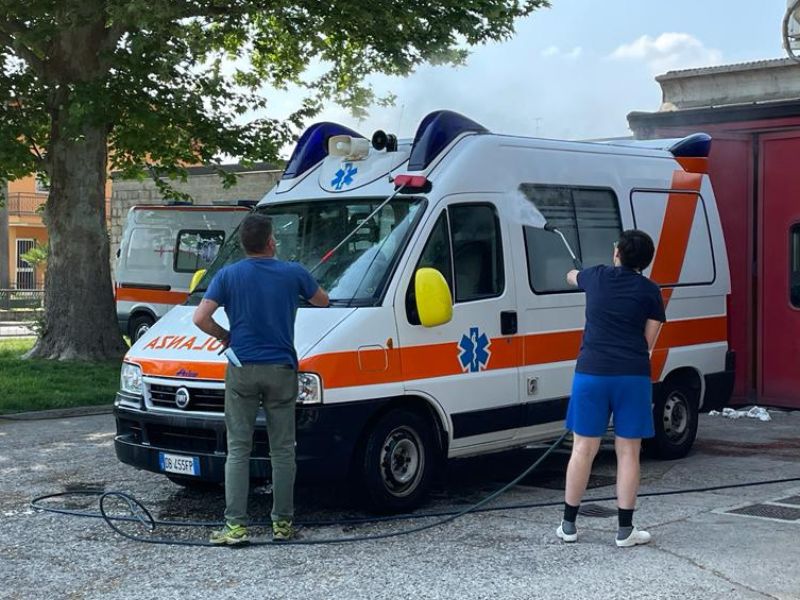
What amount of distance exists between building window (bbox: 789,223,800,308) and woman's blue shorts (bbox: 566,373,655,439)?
6523mm

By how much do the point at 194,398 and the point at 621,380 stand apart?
2.55m

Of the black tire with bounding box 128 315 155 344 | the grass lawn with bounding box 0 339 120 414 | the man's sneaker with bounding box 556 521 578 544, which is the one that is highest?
the black tire with bounding box 128 315 155 344

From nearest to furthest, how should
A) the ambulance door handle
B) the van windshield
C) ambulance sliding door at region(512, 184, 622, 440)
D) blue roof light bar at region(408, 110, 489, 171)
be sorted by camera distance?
the van windshield
blue roof light bar at region(408, 110, 489, 171)
the ambulance door handle
ambulance sliding door at region(512, 184, 622, 440)

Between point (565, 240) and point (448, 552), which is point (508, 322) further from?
point (448, 552)

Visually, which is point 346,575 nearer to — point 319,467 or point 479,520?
point 319,467

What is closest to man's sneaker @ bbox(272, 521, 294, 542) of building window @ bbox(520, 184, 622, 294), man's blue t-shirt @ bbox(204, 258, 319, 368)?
man's blue t-shirt @ bbox(204, 258, 319, 368)

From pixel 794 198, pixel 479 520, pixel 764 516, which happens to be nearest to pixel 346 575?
pixel 479 520

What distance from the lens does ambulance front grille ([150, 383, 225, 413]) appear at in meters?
6.97

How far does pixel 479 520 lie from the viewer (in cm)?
720

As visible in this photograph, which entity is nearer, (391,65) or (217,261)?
(217,261)

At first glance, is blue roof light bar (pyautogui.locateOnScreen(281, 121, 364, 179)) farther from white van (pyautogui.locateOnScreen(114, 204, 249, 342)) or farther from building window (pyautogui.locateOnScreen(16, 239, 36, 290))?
building window (pyautogui.locateOnScreen(16, 239, 36, 290))

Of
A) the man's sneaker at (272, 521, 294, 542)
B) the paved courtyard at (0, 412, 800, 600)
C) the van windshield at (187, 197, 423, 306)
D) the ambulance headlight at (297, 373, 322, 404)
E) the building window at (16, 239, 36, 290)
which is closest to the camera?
the paved courtyard at (0, 412, 800, 600)

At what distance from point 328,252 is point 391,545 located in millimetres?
2051

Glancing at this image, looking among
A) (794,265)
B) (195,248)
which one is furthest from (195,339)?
(195,248)
